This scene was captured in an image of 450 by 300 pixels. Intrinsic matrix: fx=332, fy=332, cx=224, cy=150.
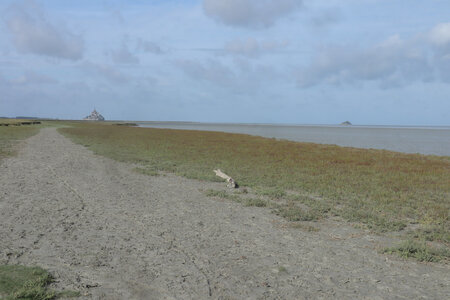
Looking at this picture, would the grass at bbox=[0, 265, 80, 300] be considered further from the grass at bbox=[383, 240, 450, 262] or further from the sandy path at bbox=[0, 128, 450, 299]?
the grass at bbox=[383, 240, 450, 262]

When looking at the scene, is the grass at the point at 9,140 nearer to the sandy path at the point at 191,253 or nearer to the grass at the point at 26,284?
the sandy path at the point at 191,253

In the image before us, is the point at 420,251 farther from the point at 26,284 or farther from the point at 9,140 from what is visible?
the point at 9,140

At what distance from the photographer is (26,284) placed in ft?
19.9

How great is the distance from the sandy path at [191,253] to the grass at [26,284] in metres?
0.27

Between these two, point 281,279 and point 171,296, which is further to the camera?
point 281,279

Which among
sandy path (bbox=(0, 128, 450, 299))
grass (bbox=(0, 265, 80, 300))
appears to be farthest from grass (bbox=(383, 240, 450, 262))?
grass (bbox=(0, 265, 80, 300))

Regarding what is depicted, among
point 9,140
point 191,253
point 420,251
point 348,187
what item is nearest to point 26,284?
point 191,253

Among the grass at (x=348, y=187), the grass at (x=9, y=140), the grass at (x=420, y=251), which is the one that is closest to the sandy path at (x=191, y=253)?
the grass at (x=420, y=251)

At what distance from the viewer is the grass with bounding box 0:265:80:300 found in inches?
226

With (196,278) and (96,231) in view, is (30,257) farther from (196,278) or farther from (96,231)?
(196,278)

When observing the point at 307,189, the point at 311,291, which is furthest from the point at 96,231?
the point at 307,189

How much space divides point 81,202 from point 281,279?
30.5 feet

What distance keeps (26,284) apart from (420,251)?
9355 mm

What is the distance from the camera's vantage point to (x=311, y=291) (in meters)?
6.52
